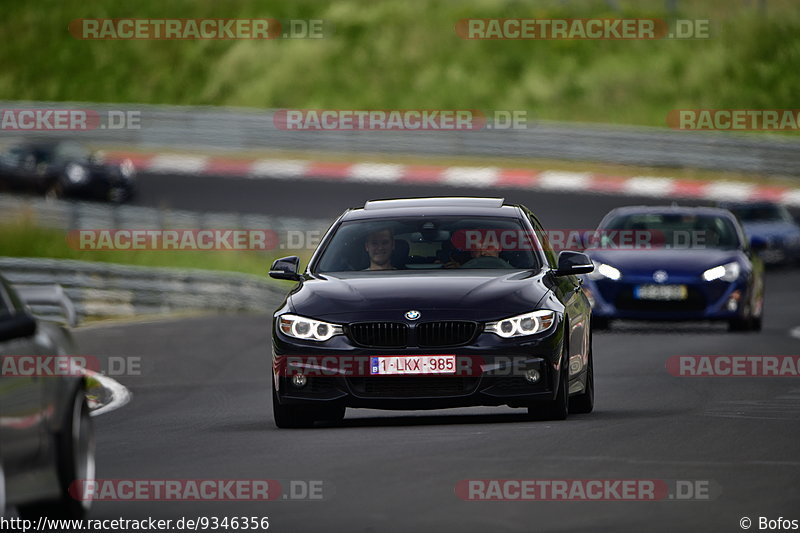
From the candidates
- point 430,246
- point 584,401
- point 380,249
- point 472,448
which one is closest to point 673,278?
point 584,401

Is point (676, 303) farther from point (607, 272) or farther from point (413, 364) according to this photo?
point (413, 364)

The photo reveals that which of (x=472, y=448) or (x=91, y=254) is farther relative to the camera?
(x=91, y=254)

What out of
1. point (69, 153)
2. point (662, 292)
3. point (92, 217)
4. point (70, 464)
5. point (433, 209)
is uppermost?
point (433, 209)

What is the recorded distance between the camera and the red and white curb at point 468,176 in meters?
40.0

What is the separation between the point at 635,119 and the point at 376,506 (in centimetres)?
4295

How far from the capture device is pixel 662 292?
21062 millimetres

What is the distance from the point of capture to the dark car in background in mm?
40469

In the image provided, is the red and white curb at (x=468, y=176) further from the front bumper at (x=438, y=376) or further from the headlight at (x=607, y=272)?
the front bumper at (x=438, y=376)

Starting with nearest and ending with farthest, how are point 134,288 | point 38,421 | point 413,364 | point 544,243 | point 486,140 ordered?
point 38,421 < point 413,364 < point 544,243 < point 134,288 < point 486,140

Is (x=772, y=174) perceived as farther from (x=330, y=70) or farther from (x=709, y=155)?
(x=330, y=70)

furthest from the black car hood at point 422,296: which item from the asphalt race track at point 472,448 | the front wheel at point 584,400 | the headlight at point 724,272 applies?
the headlight at point 724,272

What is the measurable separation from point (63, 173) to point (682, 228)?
21.1m

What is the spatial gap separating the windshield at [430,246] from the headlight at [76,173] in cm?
2770

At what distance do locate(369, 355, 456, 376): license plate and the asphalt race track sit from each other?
376mm
